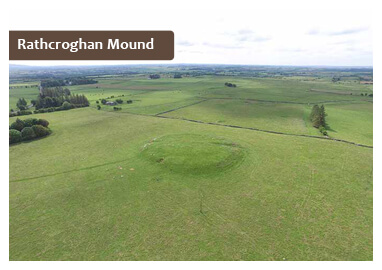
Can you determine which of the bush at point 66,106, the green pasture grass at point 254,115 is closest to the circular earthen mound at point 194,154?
the green pasture grass at point 254,115

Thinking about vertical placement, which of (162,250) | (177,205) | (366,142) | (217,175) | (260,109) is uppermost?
(260,109)

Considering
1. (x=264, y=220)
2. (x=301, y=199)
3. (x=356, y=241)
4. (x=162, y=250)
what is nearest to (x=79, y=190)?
(x=162, y=250)

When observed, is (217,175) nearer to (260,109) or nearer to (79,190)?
(79,190)

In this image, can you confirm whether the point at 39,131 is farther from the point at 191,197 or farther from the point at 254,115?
the point at 254,115

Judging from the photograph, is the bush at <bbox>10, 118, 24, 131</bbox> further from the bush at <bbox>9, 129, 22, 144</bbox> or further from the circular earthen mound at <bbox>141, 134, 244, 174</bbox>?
the circular earthen mound at <bbox>141, 134, 244, 174</bbox>

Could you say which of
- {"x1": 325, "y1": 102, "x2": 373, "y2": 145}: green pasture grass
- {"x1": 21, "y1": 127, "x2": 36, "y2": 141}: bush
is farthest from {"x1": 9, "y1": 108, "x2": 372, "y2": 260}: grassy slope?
{"x1": 325, "y1": 102, "x2": 373, "y2": 145}: green pasture grass

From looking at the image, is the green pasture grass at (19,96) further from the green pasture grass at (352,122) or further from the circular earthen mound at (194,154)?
the green pasture grass at (352,122)
